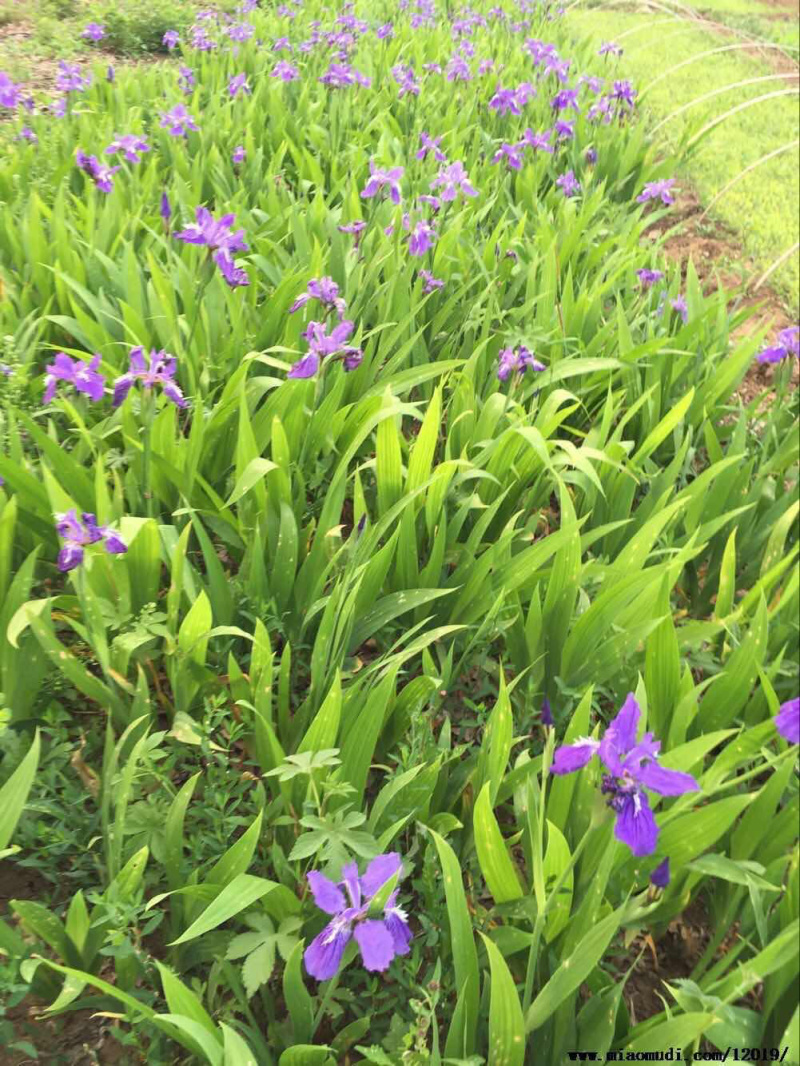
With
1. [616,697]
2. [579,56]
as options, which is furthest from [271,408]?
[579,56]

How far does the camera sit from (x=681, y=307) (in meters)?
2.45

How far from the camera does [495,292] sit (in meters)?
2.27

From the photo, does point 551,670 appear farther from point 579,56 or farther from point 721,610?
point 579,56

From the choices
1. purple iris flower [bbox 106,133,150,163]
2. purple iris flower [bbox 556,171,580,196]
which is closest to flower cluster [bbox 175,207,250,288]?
purple iris flower [bbox 106,133,150,163]

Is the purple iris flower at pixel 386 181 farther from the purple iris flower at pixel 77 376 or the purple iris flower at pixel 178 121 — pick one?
the purple iris flower at pixel 77 376

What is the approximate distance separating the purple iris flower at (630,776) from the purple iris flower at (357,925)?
10.1 inches

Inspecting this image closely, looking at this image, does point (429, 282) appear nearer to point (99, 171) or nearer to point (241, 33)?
point (99, 171)

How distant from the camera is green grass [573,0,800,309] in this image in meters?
4.42

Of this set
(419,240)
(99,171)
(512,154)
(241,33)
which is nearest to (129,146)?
(99,171)

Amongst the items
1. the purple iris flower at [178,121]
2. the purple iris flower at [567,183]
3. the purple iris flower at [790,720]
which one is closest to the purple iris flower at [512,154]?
the purple iris flower at [567,183]

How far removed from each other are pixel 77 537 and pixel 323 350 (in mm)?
690

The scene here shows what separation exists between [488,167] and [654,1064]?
10.3ft

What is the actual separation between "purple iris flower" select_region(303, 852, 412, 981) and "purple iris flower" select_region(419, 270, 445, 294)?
1711 mm

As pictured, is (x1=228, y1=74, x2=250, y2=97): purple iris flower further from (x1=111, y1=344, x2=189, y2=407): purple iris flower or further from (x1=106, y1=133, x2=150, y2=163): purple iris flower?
(x1=111, y1=344, x2=189, y2=407): purple iris flower
